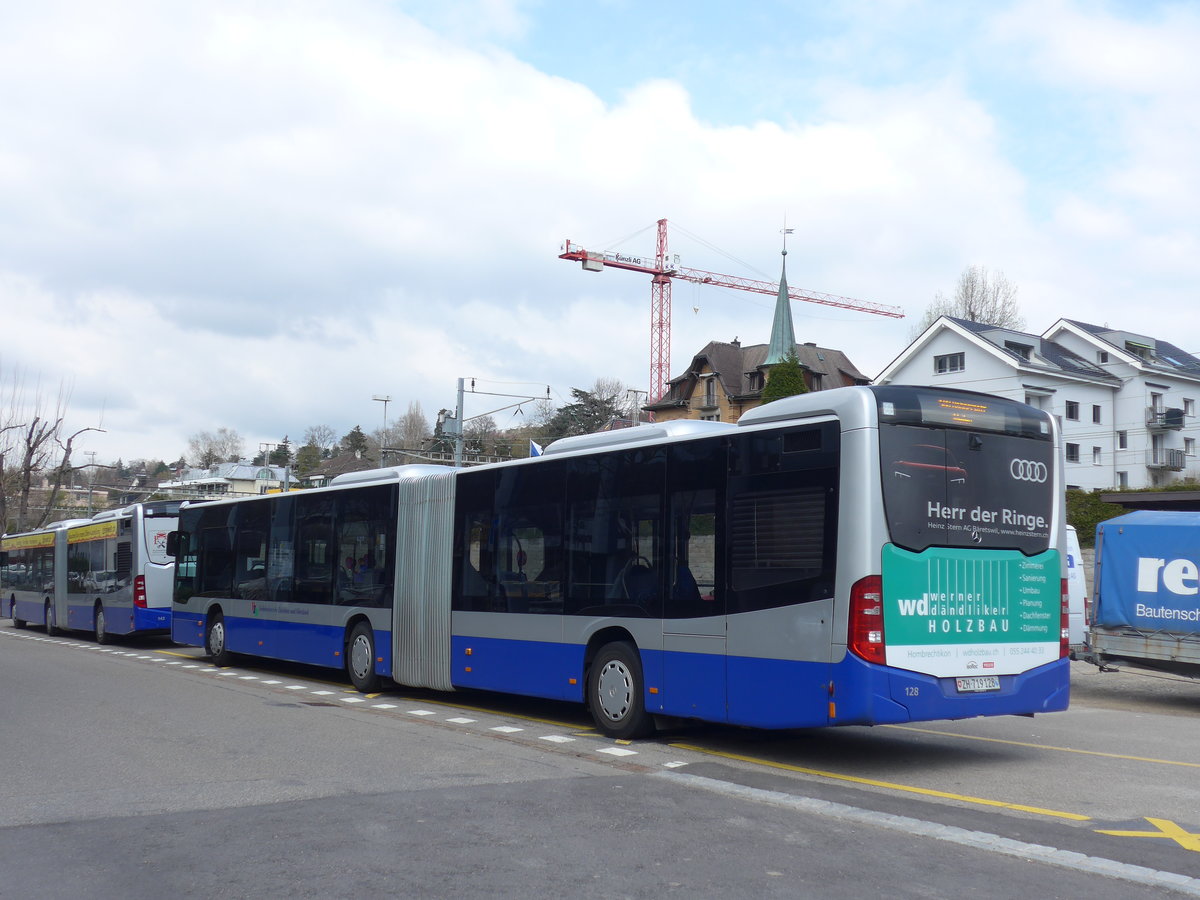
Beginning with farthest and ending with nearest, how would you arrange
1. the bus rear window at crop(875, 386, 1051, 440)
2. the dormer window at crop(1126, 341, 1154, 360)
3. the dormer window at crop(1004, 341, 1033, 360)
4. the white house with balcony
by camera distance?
the dormer window at crop(1126, 341, 1154, 360) → the dormer window at crop(1004, 341, 1033, 360) → the white house with balcony → the bus rear window at crop(875, 386, 1051, 440)

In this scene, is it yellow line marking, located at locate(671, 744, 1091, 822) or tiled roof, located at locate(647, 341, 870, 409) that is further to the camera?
tiled roof, located at locate(647, 341, 870, 409)

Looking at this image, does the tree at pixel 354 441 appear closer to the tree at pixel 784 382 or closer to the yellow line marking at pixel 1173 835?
the tree at pixel 784 382

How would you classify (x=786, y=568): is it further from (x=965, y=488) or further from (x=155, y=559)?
(x=155, y=559)

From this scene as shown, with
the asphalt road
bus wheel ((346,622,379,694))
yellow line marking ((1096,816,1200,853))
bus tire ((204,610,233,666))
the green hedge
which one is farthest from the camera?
the green hedge

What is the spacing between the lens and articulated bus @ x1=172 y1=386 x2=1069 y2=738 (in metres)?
9.09

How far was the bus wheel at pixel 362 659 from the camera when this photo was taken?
1600 cm

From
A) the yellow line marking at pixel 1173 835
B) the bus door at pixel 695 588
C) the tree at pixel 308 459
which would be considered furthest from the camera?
the tree at pixel 308 459

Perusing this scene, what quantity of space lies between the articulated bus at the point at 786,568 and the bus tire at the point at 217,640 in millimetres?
8297

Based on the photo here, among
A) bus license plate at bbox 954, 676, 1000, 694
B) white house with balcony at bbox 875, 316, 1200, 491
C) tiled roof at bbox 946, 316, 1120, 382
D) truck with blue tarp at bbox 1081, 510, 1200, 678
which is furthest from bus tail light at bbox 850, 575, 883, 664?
tiled roof at bbox 946, 316, 1120, 382

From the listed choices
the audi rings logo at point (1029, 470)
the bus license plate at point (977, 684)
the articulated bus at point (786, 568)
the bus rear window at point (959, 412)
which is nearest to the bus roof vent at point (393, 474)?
the articulated bus at point (786, 568)

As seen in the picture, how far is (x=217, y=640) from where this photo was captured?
68.7 feet

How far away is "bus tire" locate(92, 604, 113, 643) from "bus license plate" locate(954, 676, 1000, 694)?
23.0m

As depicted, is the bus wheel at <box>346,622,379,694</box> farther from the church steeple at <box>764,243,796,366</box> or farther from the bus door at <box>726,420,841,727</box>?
the church steeple at <box>764,243,796,366</box>

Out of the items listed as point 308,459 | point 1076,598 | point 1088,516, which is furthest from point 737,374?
point 1076,598
